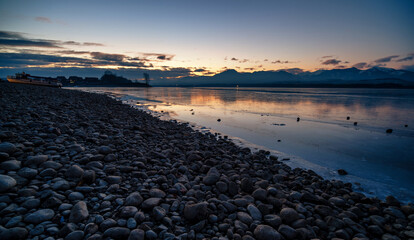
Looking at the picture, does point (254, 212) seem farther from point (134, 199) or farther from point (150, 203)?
point (134, 199)

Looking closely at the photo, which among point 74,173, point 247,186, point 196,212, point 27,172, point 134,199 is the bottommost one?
point 247,186

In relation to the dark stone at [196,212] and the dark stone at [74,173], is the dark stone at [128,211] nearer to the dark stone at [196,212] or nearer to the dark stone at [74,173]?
the dark stone at [196,212]

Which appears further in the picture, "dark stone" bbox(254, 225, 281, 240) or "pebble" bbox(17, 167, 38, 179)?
"pebble" bbox(17, 167, 38, 179)

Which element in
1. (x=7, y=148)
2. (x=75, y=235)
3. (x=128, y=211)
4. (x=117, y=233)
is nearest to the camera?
(x=75, y=235)

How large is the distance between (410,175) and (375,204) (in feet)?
12.4

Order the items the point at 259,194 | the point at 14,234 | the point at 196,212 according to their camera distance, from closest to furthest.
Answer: the point at 14,234
the point at 196,212
the point at 259,194

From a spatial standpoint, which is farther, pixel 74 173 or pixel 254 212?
pixel 74 173

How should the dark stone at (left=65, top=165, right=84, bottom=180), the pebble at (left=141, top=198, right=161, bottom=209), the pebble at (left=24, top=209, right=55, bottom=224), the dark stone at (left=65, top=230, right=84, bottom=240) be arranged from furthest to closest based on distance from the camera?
the dark stone at (left=65, top=165, right=84, bottom=180) < the pebble at (left=141, top=198, right=161, bottom=209) < the pebble at (left=24, top=209, right=55, bottom=224) < the dark stone at (left=65, top=230, right=84, bottom=240)

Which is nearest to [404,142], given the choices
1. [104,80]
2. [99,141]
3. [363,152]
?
[363,152]

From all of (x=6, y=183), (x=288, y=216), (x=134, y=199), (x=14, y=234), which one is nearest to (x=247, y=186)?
(x=288, y=216)

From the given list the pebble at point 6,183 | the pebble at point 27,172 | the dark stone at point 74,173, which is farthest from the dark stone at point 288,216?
the pebble at point 27,172

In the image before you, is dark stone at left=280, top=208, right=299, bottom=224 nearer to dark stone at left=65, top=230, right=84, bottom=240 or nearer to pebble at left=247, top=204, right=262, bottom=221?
pebble at left=247, top=204, right=262, bottom=221

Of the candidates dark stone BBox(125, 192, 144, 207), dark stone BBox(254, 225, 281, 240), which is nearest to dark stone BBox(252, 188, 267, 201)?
dark stone BBox(254, 225, 281, 240)

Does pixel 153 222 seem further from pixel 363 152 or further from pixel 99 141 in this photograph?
pixel 363 152
